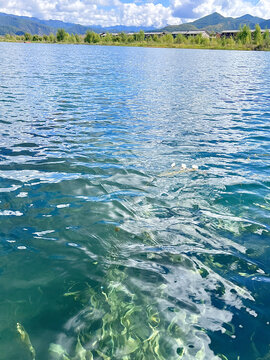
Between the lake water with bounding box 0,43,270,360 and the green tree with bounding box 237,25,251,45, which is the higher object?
the green tree with bounding box 237,25,251,45

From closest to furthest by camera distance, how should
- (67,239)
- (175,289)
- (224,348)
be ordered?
(224,348) → (175,289) → (67,239)

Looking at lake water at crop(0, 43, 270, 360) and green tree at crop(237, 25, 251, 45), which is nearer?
lake water at crop(0, 43, 270, 360)

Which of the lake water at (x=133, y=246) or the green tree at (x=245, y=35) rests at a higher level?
the green tree at (x=245, y=35)

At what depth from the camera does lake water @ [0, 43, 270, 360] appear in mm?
3482

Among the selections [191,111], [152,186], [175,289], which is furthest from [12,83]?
[175,289]

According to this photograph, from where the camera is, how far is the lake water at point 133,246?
348 centimetres

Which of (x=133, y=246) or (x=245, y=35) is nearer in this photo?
(x=133, y=246)

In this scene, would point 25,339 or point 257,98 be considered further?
point 257,98

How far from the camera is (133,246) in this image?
17.0 feet

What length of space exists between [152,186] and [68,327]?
15.4ft

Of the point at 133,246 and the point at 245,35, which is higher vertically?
the point at 245,35

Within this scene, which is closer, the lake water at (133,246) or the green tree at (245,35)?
the lake water at (133,246)

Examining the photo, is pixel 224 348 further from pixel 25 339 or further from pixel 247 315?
pixel 25 339

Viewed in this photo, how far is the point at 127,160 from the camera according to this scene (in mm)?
9617
